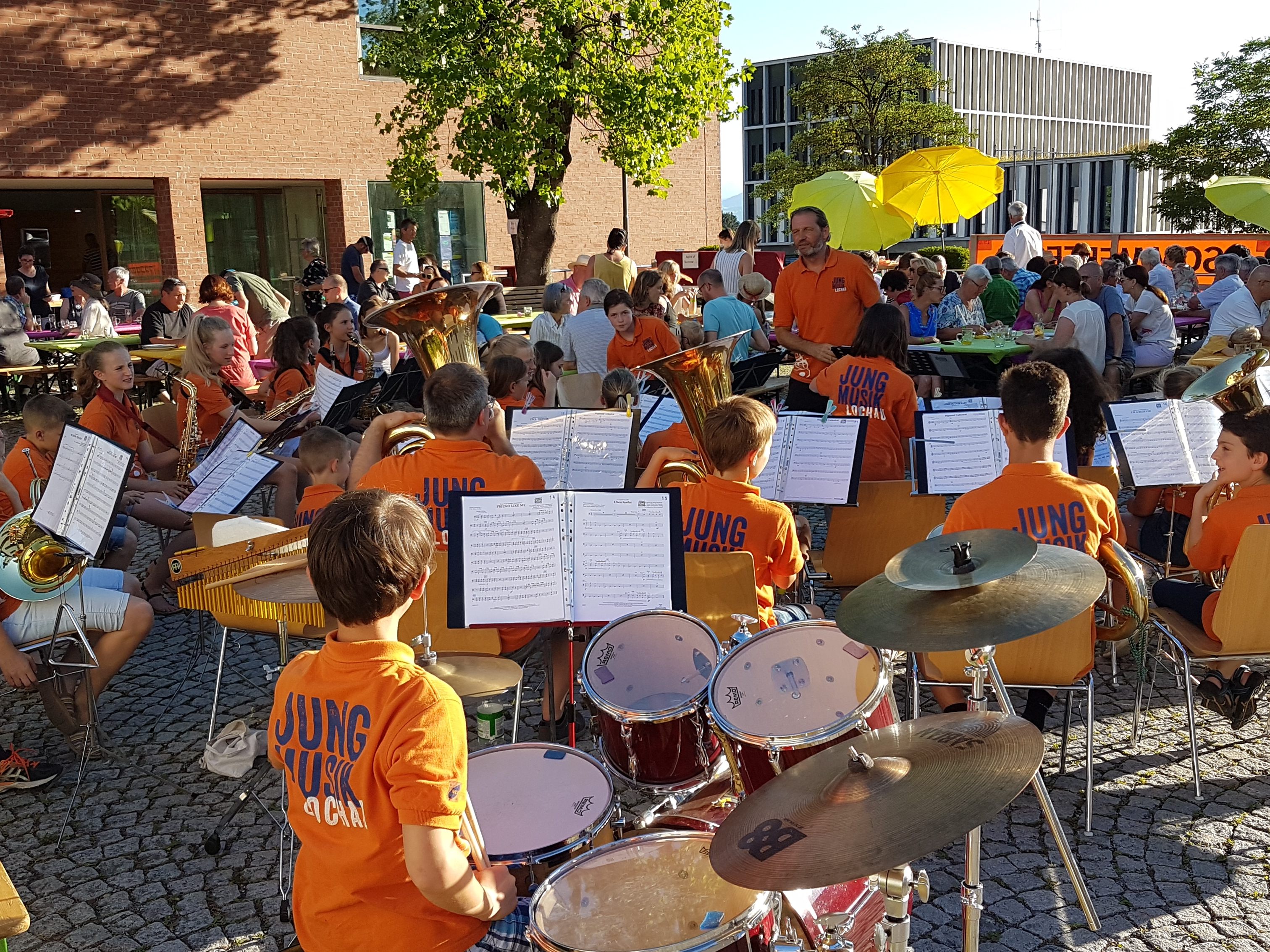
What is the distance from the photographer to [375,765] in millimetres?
2086

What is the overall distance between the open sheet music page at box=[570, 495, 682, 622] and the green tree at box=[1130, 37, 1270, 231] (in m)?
40.5

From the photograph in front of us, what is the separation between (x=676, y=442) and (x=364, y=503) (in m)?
3.68

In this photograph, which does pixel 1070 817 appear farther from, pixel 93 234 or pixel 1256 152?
pixel 1256 152

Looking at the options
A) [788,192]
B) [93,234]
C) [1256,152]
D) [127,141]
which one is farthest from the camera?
[788,192]

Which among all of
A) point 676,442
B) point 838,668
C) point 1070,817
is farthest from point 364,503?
point 676,442

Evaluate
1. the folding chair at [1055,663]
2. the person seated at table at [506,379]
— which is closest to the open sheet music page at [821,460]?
the folding chair at [1055,663]

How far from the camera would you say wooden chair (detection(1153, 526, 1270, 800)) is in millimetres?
3756

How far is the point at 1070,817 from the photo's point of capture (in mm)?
3896

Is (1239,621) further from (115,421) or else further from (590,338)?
(115,421)

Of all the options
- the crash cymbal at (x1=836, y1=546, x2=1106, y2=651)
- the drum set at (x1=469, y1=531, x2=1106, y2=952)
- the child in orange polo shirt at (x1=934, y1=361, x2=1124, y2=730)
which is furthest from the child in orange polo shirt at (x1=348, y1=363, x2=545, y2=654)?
the crash cymbal at (x1=836, y1=546, x2=1106, y2=651)

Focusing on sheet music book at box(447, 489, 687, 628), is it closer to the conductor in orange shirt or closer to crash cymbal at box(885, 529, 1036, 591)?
crash cymbal at box(885, 529, 1036, 591)

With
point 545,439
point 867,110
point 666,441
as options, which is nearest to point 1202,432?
point 666,441

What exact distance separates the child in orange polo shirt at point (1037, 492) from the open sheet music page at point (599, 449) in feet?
5.54

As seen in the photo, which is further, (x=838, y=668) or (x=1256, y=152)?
(x=1256, y=152)
